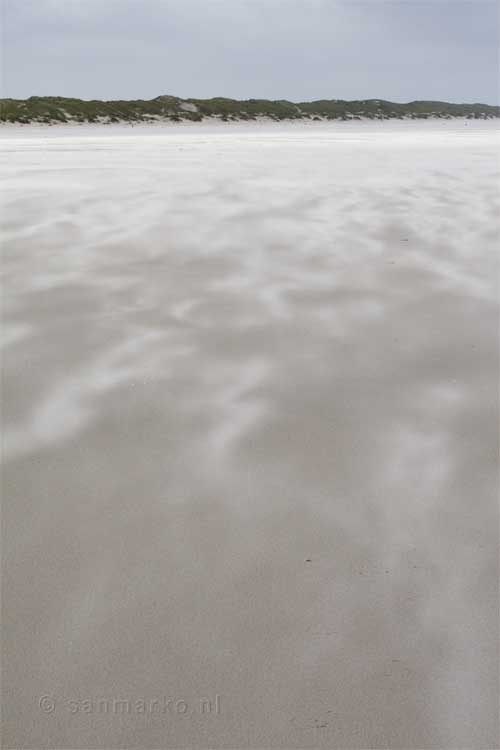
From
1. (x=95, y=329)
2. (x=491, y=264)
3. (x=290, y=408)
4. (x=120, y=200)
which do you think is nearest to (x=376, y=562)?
(x=290, y=408)

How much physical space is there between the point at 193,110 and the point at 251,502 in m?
51.5

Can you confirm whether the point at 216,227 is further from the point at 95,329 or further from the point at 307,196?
the point at 95,329

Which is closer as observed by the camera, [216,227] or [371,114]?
[216,227]

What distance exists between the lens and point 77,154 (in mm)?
11625

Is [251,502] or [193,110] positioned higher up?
[193,110]

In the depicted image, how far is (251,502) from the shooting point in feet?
5.35

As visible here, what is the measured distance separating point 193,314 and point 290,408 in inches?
38.3

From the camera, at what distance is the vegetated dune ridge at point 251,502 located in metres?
1.13

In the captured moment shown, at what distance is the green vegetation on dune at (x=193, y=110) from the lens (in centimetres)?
4038

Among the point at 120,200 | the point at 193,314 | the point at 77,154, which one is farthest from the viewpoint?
the point at 77,154

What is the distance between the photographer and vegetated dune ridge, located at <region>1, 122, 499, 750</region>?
113 centimetres

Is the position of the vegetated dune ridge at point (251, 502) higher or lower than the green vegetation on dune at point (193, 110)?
lower

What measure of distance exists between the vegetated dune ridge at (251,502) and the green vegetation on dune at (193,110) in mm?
37212

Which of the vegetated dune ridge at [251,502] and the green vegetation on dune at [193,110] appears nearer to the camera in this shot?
the vegetated dune ridge at [251,502]
